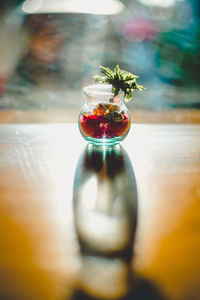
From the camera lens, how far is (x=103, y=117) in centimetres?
60

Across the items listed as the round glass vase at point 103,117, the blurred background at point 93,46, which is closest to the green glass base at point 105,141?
the round glass vase at point 103,117

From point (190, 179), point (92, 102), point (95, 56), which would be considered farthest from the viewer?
point (95, 56)

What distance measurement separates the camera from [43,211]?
0.36m

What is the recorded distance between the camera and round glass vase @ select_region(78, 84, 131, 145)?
0.61 m

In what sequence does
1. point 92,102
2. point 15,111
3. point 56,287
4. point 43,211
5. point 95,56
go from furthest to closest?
point 95,56 < point 15,111 < point 92,102 < point 43,211 < point 56,287

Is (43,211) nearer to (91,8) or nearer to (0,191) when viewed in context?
(0,191)

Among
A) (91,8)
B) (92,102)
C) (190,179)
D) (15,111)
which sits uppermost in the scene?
(91,8)

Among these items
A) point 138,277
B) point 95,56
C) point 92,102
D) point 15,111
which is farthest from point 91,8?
point 138,277

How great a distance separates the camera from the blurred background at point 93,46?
3092mm

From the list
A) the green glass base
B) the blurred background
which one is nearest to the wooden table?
the green glass base

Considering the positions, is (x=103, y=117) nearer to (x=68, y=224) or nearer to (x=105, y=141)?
(x=105, y=141)

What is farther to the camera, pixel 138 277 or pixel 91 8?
pixel 91 8

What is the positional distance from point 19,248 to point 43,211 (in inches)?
3.2

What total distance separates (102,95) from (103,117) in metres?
0.06
